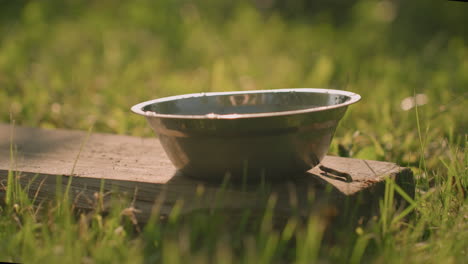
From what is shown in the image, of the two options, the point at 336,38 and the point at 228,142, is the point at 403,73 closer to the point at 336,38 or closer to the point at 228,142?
the point at 336,38

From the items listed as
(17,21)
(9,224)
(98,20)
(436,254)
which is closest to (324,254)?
(436,254)

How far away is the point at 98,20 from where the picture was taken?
537 cm

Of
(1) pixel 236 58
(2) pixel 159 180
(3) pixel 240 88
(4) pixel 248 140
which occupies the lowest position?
(2) pixel 159 180

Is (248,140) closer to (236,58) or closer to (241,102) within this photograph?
(241,102)

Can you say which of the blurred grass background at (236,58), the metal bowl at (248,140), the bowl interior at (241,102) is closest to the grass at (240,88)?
the blurred grass background at (236,58)

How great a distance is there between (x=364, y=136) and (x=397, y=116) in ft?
1.76

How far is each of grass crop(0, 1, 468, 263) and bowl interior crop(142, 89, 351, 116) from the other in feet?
1.42

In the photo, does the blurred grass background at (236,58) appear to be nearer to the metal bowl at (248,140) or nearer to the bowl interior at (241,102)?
the bowl interior at (241,102)

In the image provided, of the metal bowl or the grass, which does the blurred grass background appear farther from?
the metal bowl

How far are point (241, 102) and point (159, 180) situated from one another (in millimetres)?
447

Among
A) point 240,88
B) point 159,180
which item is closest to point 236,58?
point 240,88

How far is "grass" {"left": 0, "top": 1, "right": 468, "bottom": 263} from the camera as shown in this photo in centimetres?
151

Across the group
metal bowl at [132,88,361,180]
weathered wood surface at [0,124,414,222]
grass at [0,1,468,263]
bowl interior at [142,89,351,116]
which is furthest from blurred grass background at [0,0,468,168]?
metal bowl at [132,88,361,180]

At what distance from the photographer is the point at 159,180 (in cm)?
177
